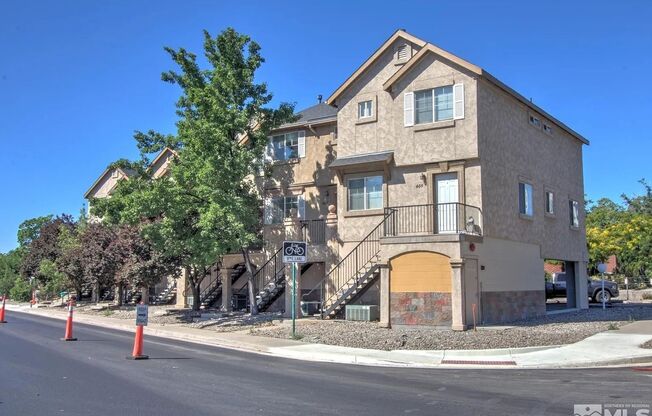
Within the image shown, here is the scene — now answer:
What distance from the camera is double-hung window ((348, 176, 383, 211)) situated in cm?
2240

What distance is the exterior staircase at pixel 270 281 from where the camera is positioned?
2480 centimetres

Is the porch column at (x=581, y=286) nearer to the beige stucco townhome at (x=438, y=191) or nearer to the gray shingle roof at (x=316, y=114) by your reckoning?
the beige stucco townhome at (x=438, y=191)

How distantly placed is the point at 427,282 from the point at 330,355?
569 cm

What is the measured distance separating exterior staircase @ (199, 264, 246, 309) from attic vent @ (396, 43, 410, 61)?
12553mm

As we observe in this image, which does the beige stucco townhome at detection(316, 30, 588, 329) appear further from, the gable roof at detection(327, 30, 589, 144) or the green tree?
the green tree

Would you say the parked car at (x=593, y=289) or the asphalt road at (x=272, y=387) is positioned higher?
the parked car at (x=593, y=289)

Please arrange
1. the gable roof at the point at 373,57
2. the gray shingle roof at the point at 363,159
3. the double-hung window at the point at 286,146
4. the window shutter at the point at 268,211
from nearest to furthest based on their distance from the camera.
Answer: the gray shingle roof at the point at 363,159 → the gable roof at the point at 373,57 → the double-hung window at the point at 286,146 → the window shutter at the point at 268,211

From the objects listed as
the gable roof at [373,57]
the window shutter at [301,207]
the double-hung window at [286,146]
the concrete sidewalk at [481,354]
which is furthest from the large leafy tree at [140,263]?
the gable roof at [373,57]

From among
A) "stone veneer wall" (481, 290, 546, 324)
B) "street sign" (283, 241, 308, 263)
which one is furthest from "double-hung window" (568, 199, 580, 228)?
"street sign" (283, 241, 308, 263)

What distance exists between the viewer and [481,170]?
1997cm

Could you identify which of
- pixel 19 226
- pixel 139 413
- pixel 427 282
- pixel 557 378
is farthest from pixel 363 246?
pixel 19 226

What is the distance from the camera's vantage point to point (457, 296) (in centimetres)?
1802

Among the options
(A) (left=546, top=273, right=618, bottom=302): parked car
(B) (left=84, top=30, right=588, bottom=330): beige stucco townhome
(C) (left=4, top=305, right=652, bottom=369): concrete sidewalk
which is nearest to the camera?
(C) (left=4, top=305, right=652, bottom=369): concrete sidewalk

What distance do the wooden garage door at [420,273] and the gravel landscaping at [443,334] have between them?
1461 millimetres
